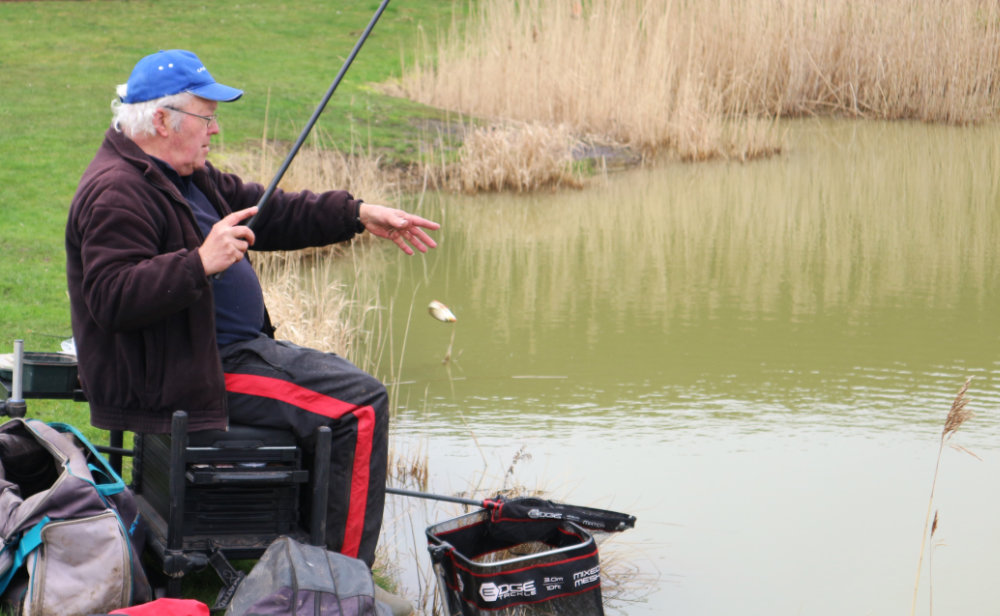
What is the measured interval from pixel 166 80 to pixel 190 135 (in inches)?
5.4

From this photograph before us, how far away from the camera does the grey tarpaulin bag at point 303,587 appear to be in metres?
2.42

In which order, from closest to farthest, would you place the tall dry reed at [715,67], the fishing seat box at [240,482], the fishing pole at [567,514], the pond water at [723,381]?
the fishing seat box at [240,482]
the fishing pole at [567,514]
the pond water at [723,381]
the tall dry reed at [715,67]

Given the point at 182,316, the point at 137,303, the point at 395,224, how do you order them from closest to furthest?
the point at 137,303 < the point at 182,316 < the point at 395,224

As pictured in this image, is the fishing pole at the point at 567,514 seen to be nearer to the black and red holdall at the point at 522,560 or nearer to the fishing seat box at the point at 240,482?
the black and red holdall at the point at 522,560

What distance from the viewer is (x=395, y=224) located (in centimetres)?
323

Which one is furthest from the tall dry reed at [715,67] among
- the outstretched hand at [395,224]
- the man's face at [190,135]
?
Answer: the man's face at [190,135]

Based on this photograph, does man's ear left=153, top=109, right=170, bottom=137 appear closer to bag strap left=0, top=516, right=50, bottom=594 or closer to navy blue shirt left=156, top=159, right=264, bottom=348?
navy blue shirt left=156, top=159, right=264, bottom=348

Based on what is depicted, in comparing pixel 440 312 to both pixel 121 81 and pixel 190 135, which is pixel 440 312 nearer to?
pixel 190 135

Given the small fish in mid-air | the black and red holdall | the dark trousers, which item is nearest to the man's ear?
the dark trousers

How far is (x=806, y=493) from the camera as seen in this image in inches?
168

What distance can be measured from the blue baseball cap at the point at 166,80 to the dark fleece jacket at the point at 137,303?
0.12 meters

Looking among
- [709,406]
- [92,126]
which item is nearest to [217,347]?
[709,406]

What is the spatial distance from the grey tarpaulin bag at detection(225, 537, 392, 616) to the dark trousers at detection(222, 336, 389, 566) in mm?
247

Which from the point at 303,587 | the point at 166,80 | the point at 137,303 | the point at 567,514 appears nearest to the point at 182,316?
the point at 137,303
